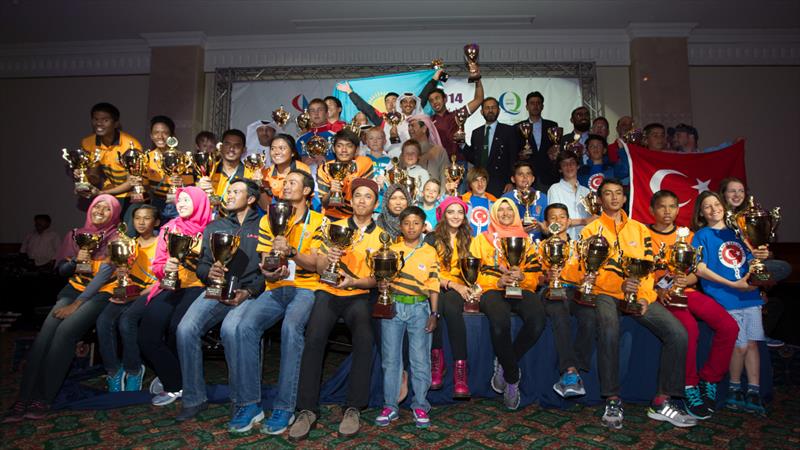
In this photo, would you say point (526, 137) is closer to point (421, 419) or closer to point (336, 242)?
point (336, 242)

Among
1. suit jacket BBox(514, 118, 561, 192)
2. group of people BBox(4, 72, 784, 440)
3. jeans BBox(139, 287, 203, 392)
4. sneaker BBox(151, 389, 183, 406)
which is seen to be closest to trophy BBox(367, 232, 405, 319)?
group of people BBox(4, 72, 784, 440)

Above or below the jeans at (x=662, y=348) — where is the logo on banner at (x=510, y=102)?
above

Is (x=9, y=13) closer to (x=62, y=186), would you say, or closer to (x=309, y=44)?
(x=62, y=186)

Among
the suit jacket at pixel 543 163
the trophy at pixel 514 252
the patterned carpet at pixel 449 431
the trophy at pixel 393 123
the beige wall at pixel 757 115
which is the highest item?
the beige wall at pixel 757 115

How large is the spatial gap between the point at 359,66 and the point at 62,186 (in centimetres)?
684

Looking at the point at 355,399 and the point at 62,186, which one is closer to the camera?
the point at 355,399

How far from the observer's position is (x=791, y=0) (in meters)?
7.75

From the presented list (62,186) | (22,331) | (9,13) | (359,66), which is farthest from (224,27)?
(22,331)

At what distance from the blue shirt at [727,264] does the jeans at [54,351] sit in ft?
16.9

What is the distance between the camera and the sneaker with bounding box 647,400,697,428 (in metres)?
3.14

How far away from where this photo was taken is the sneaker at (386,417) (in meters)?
3.13

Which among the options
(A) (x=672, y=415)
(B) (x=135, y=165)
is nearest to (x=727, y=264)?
(A) (x=672, y=415)

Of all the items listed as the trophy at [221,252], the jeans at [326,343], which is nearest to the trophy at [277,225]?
the trophy at [221,252]

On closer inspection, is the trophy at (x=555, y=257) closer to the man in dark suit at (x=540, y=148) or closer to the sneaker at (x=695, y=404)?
the sneaker at (x=695, y=404)
